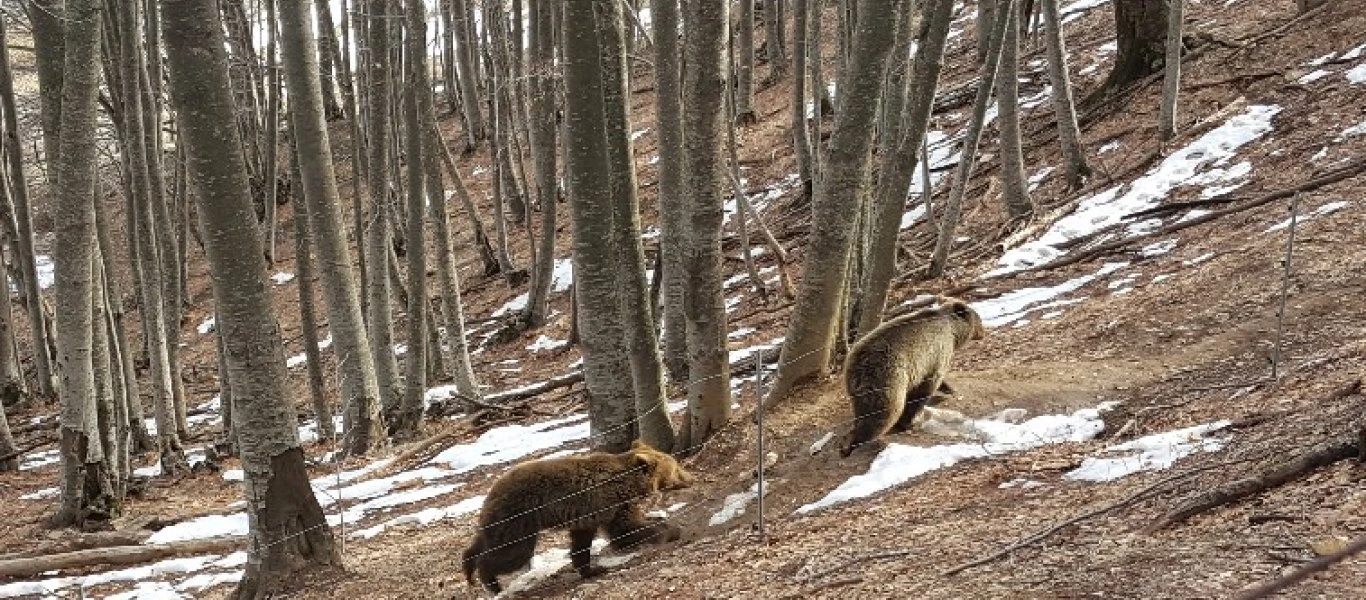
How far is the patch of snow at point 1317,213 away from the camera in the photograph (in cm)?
1040

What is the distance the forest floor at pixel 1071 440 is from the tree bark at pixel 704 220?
1.19ft

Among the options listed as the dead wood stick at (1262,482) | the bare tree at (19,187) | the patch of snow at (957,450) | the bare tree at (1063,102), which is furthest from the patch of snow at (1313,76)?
the bare tree at (19,187)

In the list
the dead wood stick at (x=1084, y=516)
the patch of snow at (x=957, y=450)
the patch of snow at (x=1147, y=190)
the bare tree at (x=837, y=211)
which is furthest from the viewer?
the patch of snow at (x=1147, y=190)

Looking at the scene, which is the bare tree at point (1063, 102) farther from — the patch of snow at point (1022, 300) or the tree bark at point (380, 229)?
the tree bark at point (380, 229)

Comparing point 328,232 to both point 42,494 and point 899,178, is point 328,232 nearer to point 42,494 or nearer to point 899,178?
point 42,494

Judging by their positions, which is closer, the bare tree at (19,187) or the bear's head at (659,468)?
the bear's head at (659,468)

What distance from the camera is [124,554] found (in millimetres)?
9539

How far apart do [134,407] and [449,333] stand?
4.65 meters

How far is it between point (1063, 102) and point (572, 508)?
34.1ft

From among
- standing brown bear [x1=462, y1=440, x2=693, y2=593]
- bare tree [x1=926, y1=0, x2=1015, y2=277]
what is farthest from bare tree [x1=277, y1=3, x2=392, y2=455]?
bare tree [x1=926, y1=0, x2=1015, y2=277]

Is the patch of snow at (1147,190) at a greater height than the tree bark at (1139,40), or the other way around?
the tree bark at (1139,40)

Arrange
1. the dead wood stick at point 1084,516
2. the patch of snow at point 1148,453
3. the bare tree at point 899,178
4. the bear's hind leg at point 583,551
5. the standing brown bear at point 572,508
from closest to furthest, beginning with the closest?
the dead wood stick at point 1084,516
the patch of snow at point 1148,453
the standing brown bear at point 572,508
the bear's hind leg at point 583,551
the bare tree at point 899,178

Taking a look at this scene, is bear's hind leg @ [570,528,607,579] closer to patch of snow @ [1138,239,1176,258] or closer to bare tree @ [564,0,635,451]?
bare tree @ [564,0,635,451]

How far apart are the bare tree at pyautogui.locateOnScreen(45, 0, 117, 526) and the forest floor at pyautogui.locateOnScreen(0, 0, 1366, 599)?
56cm
